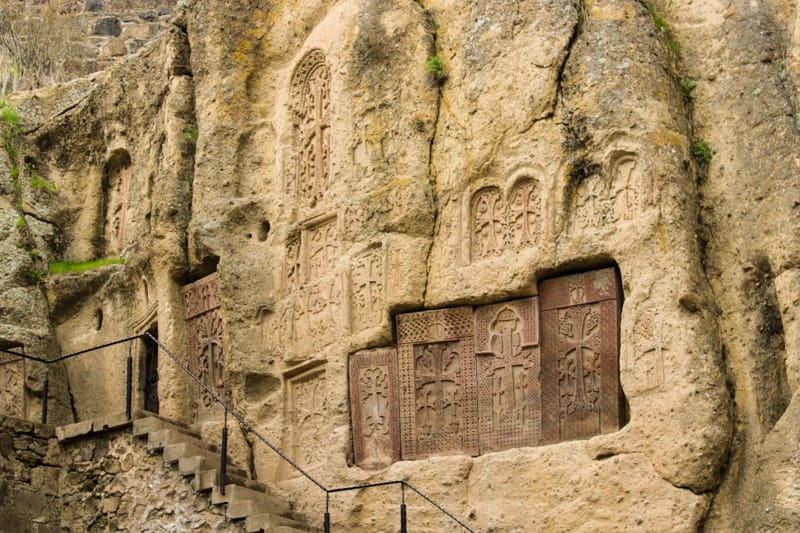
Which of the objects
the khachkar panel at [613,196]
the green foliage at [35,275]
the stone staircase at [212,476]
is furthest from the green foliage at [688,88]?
the green foliage at [35,275]

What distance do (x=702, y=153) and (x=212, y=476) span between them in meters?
5.63

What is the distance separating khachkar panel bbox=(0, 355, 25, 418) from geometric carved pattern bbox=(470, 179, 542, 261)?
6.15 meters

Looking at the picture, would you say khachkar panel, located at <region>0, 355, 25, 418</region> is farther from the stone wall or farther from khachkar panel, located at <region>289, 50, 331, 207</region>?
khachkar panel, located at <region>289, 50, 331, 207</region>

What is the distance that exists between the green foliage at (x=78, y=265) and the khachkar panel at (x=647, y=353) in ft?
25.9

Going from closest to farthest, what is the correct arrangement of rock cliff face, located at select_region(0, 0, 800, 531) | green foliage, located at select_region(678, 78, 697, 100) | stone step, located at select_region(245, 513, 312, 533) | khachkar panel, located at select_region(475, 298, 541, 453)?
1. rock cliff face, located at select_region(0, 0, 800, 531)
2. stone step, located at select_region(245, 513, 312, 533)
3. khachkar panel, located at select_region(475, 298, 541, 453)
4. green foliage, located at select_region(678, 78, 697, 100)

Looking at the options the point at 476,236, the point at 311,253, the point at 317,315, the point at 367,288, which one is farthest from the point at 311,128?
the point at 476,236

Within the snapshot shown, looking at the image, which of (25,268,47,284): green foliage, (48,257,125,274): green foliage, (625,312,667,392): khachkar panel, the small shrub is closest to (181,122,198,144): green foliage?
(48,257,125,274): green foliage

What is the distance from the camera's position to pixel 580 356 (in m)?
14.7

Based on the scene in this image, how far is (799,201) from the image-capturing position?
547 inches

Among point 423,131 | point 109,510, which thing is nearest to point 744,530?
point 423,131

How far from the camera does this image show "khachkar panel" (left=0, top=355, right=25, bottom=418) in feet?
60.4

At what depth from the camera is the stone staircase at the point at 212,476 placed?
48.4ft

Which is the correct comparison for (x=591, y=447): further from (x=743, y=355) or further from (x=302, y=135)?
(x=302, y=135)

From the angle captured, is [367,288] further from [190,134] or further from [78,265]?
[78,265]
